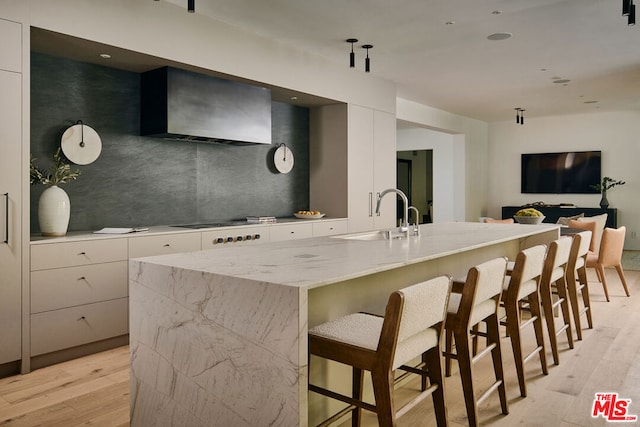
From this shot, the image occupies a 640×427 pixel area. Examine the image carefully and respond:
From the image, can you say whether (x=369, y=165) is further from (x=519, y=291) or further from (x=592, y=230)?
(x=519, y=291)

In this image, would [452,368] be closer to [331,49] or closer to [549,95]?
[331,49]

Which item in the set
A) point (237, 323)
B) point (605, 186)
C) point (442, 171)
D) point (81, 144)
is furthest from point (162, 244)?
point (605, 186)

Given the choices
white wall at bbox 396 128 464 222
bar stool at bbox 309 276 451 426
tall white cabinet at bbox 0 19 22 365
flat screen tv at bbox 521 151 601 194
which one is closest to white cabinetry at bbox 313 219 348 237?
tall white cabinet at bbox 0 19 22 365

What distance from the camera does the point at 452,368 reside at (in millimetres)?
3211

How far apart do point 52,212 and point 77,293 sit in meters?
0.58

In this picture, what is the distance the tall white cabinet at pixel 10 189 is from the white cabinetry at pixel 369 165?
3523 mm

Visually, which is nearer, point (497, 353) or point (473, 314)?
point (473, 314)

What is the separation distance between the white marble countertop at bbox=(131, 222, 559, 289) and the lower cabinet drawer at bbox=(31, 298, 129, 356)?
1580 mm

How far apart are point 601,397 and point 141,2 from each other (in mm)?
3948

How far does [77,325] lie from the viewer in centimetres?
351

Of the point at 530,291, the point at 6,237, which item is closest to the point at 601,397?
the point at 530,291

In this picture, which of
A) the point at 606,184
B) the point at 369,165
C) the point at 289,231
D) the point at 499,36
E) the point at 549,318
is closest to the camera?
the point at 549,318

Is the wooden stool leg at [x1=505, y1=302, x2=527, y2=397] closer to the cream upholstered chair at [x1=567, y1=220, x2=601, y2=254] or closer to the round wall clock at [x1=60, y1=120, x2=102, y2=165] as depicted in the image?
the round wall clock at [x1=60, y1=120, x2=102, y2=165]

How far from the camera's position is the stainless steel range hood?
13.8 ft
